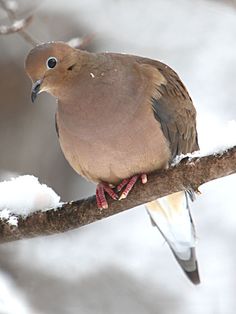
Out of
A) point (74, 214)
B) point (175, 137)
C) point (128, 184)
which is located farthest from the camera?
point (175, 137)

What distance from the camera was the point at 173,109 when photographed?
306 centimetres

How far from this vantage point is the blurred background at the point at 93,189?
4.17 meters

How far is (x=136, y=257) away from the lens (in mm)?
4793

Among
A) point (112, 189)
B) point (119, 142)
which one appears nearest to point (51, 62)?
point (119, 142)

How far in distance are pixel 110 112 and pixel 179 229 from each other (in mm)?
810

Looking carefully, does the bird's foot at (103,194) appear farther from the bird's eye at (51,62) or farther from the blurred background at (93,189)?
the blurred background at (93,189)

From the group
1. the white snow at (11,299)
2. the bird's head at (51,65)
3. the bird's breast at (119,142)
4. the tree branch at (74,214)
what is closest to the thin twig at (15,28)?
the bird's head at (51,65)

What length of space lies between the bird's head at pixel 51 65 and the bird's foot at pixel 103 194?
40 cm

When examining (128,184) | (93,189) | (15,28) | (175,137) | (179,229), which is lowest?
(128,184)

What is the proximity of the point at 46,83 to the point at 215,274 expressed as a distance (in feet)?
7.52

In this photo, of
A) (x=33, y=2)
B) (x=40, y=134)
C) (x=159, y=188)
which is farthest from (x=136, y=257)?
(x=159, y=188)

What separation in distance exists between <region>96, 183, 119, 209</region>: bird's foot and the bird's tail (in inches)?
21.0

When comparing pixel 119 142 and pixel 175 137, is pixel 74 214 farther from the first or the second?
pixel 175 137

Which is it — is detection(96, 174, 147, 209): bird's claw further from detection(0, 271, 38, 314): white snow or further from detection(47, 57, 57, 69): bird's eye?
detection(0, 271, 38, 314): white snow
